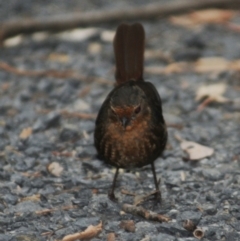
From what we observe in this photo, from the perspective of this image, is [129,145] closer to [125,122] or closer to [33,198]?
[125,122]

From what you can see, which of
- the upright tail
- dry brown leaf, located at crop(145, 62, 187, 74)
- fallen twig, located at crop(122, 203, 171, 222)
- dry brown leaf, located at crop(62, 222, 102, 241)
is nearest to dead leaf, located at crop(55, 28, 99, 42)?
dry brown leaf, located at crop(145, 62, 187, 74)

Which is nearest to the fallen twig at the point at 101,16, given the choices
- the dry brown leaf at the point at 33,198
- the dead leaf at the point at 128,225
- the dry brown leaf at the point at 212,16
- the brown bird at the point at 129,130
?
the dry brown leaf at the point at 212,16

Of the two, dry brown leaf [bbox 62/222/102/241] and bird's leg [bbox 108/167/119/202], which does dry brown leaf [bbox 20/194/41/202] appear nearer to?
bird's leg [bbox 108/167/119/202]

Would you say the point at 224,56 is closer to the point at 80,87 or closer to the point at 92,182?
the point at 80,87

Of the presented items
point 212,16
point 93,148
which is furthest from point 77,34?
point 93,148

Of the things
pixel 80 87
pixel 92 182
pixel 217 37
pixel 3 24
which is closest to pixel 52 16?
pixel 3 24

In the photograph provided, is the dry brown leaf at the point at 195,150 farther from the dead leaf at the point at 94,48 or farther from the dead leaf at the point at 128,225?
the dead leaf at the point at 94,48
